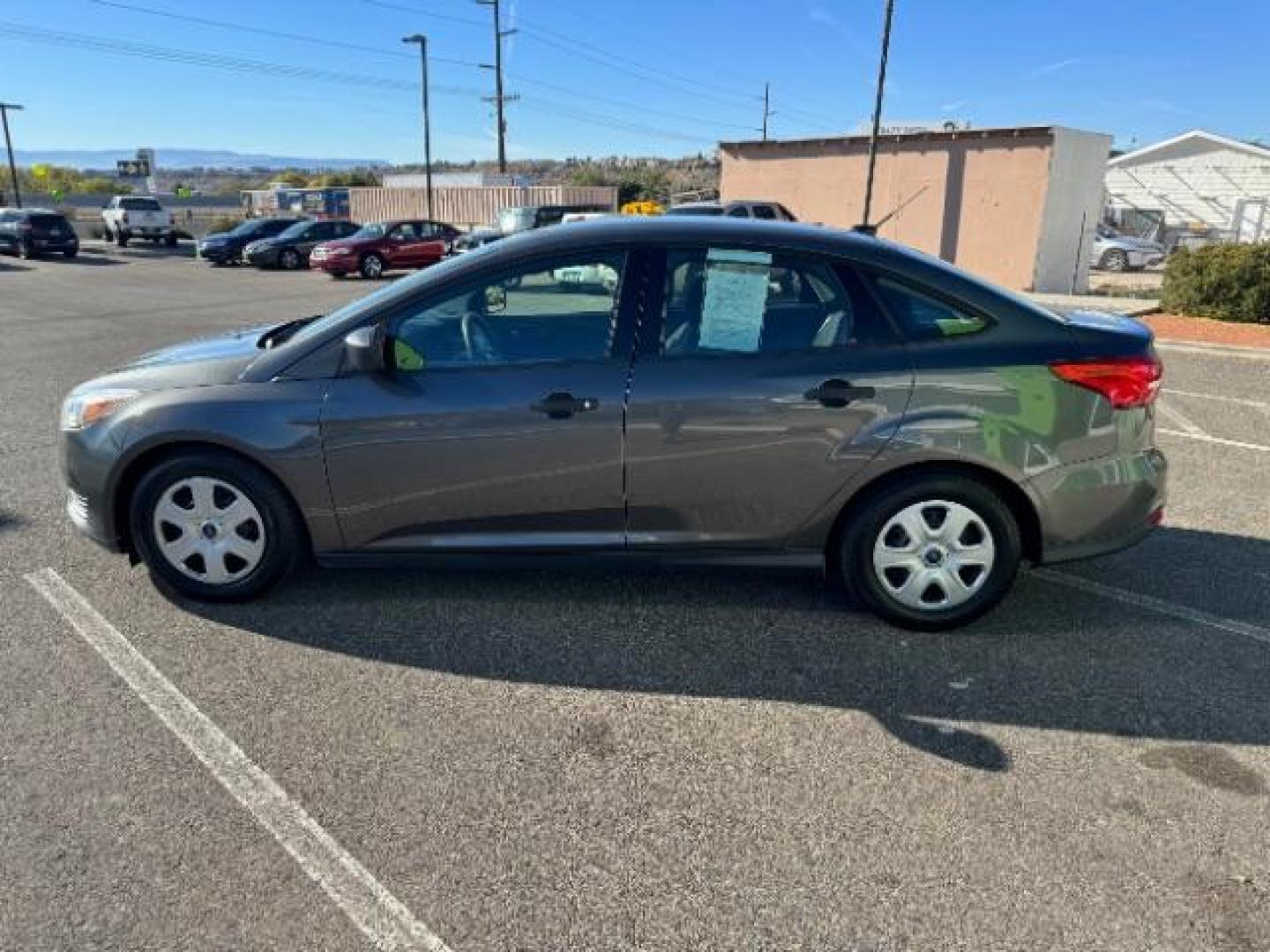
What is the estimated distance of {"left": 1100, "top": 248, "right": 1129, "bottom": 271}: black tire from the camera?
2594 centimetres

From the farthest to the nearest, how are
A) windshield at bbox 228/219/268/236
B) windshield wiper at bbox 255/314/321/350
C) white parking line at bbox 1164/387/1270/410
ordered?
windshield at bbox 228/219/268/236 → white parking line at bbox 1164/387/1270/410 → windshield wiper at bbox 255/314/321/350

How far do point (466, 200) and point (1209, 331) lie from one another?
120ft

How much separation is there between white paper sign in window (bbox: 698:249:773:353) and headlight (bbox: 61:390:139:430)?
7.69ft

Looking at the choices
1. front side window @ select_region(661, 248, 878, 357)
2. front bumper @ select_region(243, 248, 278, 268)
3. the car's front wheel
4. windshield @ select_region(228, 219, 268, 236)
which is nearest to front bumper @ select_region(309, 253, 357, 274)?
the car's front wheel

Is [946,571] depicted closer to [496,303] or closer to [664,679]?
[664,679]

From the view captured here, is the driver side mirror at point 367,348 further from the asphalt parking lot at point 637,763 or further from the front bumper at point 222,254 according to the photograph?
the front bumper at point 222,254

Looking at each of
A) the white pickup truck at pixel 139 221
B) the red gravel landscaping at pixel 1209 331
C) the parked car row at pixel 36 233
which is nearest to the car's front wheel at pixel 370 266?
the parked car row at pixel 36 233

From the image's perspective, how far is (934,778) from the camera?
2.76m

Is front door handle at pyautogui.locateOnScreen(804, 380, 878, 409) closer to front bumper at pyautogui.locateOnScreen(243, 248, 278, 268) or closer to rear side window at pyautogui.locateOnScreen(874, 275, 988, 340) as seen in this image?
rear side window at pyautogui.locateOnScreen(874, 275, 988, 340)

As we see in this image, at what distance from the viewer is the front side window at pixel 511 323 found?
351cm

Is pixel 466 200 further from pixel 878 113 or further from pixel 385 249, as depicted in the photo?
pixel 878 113

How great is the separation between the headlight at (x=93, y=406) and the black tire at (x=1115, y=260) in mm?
28020

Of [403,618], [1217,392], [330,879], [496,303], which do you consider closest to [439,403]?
[496,303]

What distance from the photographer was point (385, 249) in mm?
23516
